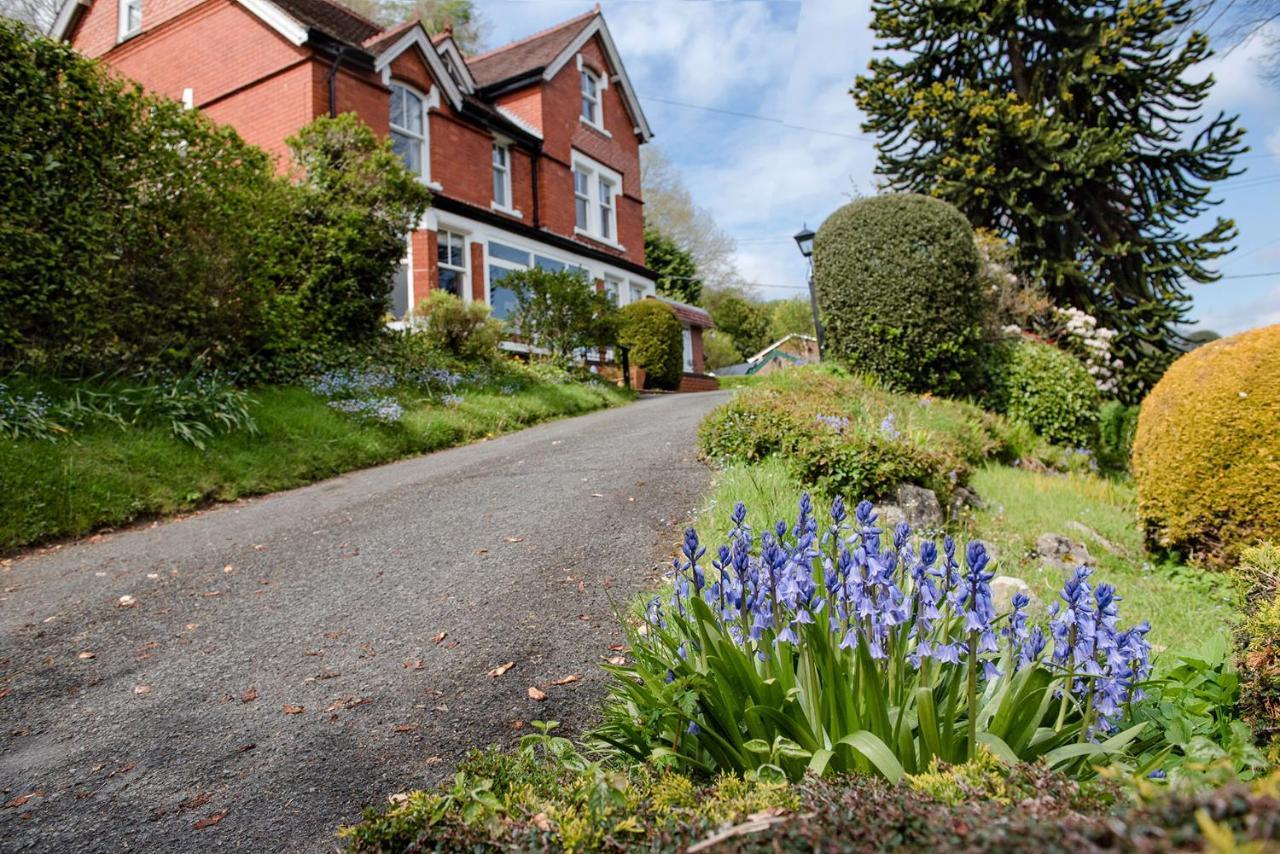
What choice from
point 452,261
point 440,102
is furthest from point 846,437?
point 440,102

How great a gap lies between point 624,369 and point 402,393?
7.44 metres

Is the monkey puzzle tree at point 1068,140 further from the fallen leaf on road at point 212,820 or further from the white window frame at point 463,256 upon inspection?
the fallen leaf on road at point 212,820

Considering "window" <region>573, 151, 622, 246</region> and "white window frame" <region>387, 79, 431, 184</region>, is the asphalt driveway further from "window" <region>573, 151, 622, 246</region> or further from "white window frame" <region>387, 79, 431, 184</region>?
"window" <region>573, 151, 622, 246</region>

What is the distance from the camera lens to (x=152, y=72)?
17.0 m


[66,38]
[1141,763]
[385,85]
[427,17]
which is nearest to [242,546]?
[1141,763]

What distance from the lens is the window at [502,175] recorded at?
1933 centimetres

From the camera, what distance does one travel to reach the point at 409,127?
54.4 ft

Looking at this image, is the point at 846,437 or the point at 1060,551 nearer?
the point at 1060,551

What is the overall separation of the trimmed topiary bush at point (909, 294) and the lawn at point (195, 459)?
211 inches

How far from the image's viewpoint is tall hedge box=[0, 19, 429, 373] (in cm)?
674

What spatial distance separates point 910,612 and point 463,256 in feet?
52.9

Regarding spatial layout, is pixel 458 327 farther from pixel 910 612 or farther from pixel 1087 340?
pixel 910 612

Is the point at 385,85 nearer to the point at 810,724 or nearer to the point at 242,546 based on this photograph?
the point at 242,546

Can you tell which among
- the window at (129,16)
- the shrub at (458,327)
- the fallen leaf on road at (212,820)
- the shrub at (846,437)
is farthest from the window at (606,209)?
the fallen leaf on road at (212,820)
